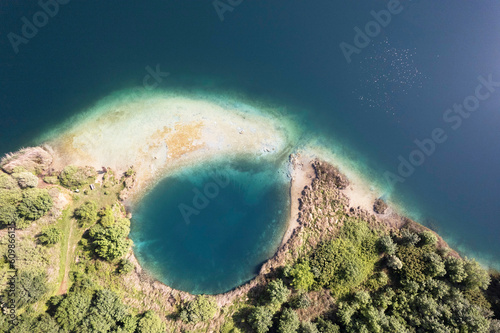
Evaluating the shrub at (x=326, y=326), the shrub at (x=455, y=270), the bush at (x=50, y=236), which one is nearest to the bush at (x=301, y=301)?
the shrub at (x=326, y=326)

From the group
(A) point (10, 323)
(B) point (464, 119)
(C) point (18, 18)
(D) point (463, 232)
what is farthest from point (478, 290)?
(C) point (18, 18)

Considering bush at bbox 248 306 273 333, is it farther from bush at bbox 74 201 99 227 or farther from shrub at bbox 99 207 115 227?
bush at bbox 74 201 99 227

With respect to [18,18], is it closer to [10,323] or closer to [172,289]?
[10,323]

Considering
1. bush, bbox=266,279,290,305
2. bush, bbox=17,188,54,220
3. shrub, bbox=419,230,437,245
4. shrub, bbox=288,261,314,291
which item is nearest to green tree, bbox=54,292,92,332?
bush, bbox=17,188,54,220

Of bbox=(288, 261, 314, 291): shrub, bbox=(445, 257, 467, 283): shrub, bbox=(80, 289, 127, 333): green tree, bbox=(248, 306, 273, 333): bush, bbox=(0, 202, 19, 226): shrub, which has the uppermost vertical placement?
bbox=(445, 257, 467, 283): shrub

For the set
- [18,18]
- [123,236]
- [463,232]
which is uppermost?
[463,232]

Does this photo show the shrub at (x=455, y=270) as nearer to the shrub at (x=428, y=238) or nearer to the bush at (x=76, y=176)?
the shrub at (x=428, y=238)
